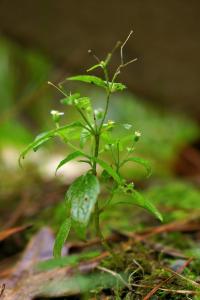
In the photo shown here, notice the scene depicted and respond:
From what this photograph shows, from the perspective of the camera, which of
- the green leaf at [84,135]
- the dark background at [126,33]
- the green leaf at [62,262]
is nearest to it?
the green leaf at [84,135]

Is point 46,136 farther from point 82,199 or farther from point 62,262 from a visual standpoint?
point 62,262

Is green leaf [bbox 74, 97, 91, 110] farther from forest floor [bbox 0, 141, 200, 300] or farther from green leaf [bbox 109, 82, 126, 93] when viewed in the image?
forest floor [bbox 0, 141, 200, 300]

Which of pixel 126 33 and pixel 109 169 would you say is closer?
pixel 109 169

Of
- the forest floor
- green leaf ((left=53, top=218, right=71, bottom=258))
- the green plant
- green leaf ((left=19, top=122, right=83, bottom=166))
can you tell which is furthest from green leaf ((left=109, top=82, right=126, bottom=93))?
the forest floor

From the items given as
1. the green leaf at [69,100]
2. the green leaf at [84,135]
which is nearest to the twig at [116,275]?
the green leaf at [84,135]

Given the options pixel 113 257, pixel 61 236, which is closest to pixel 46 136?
pixel 61 236

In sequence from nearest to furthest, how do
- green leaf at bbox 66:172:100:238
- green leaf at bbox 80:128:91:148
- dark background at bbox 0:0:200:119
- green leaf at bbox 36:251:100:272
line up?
green leaf at bbox 66:172:100:238 → green leaf at bbox 80:128:91:148 → green leaf at bbox 36:251:100:272 → dark background at bbox 0:0:200:119

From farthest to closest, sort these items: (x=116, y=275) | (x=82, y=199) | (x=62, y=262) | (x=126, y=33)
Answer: (x=126, y=33), (x=62, y=262), (x=116, y=275), (x=82, y=199)

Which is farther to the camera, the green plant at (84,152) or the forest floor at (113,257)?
the forest floor at (113,257)

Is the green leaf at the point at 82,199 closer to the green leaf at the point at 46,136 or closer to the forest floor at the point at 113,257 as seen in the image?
the green leaf at the point at 46,136
